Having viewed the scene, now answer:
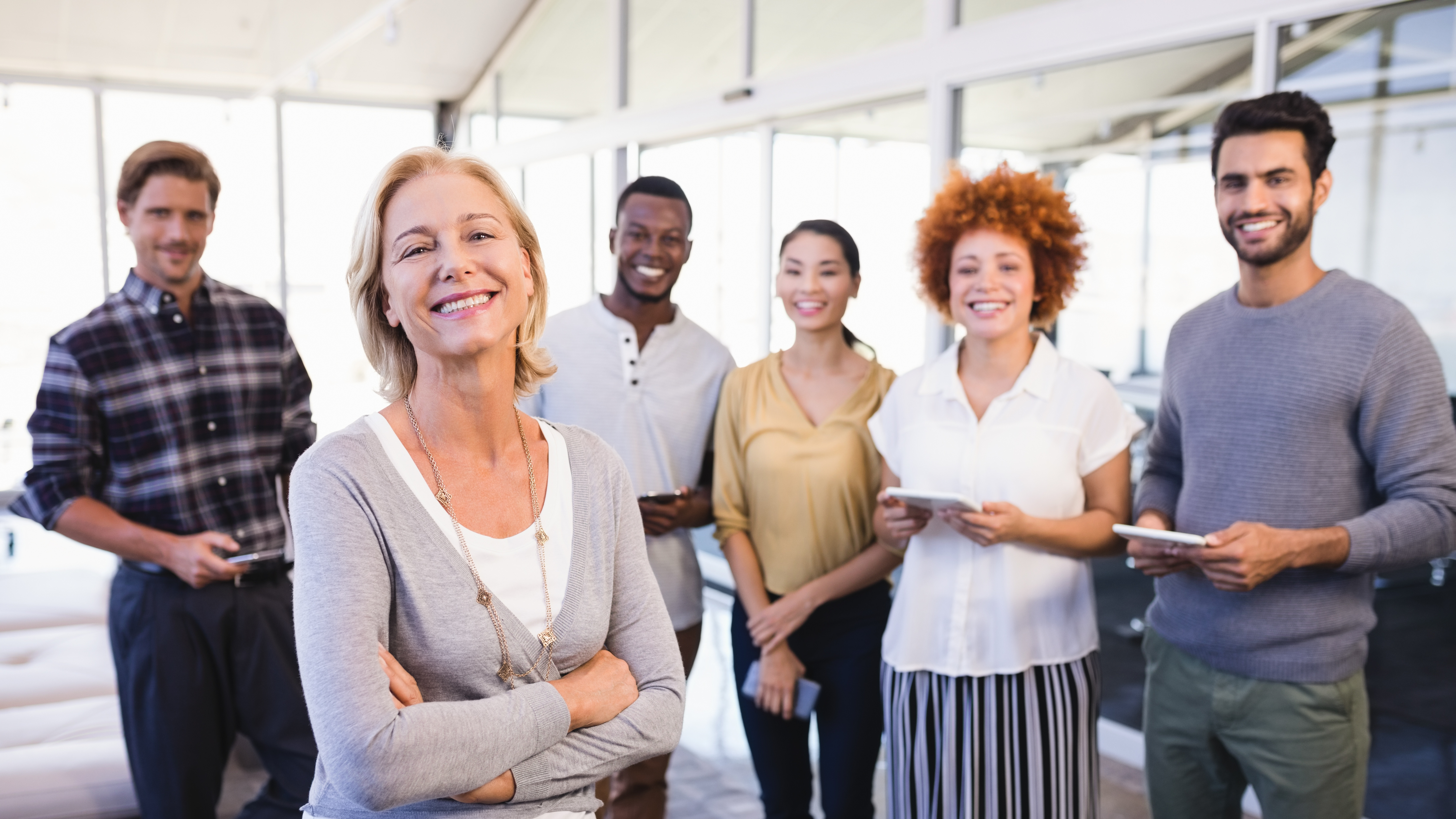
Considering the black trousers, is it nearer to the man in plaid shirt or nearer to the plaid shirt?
the man in plaid shirt

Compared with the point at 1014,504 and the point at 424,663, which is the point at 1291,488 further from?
the point at 424,663

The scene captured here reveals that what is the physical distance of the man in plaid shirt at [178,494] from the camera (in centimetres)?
240

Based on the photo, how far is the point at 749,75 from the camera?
231 inches

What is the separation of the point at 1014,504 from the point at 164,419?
2.00 meters

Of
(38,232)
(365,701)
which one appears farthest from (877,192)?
(38,232)

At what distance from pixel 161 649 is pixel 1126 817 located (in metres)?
2.87

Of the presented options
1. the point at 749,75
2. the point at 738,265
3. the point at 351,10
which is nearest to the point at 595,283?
the point at 738,265

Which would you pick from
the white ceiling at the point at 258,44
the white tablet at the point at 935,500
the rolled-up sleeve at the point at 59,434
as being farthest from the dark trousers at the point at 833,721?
the white ceiling at the point at 258,44

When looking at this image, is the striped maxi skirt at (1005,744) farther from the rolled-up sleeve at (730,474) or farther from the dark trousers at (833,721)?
the rolled-up sleeve at (730,474)

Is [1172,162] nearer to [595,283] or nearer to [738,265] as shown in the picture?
[738,265]

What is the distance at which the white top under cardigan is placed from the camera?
1428 mm

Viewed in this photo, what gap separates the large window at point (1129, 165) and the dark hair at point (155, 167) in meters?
2.58

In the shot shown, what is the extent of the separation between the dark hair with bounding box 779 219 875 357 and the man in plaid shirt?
4.68 feet

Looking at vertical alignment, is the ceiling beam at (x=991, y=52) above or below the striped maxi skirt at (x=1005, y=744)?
above
